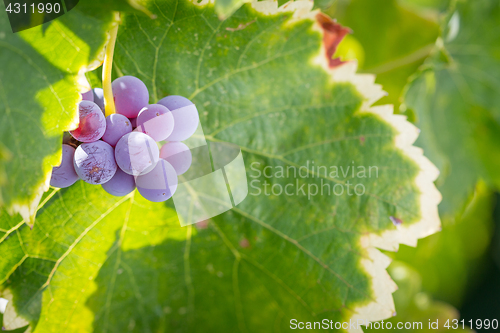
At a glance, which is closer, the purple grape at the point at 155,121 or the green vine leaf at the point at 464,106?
the purple grape at the point at 155,121

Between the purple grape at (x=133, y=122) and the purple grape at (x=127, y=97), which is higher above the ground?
the purple grape at (x=127, y=97)

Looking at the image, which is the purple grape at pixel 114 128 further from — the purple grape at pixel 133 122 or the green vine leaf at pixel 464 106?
the green vine leaf at pixel 464 106

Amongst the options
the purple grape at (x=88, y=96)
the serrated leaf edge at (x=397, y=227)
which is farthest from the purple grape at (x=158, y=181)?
the serrated leaf edge at (x=397, y=227)

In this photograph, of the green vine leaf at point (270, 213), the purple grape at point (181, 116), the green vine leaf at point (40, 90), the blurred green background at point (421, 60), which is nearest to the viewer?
the green vine leaf at point (40, 90)

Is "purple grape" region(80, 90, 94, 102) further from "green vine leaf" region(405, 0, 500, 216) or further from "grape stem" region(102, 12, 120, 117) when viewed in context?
"green vine leaf" region(405, 0, 500, 216)

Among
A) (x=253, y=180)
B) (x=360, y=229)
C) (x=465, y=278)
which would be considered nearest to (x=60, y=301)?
(x=253, y=180)

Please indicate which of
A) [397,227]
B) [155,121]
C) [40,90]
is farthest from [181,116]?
[397,227]

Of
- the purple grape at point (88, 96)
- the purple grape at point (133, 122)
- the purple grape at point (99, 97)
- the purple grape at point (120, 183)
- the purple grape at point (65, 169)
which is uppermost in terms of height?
the purple grape at point (88, 96)
